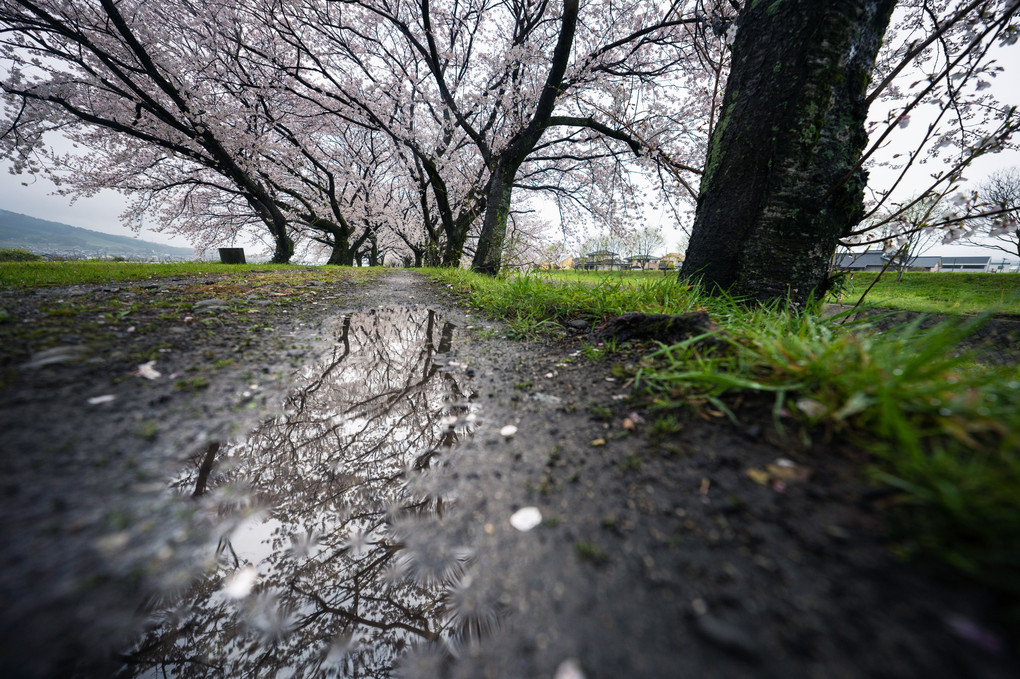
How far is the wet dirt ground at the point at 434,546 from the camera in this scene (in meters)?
0.64

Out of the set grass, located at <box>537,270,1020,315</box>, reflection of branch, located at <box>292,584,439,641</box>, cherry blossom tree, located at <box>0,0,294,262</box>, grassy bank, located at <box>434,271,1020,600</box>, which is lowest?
reflection of branch, located at <box>292,584,439,641</box>

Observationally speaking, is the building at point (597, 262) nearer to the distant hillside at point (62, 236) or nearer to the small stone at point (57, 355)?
the small stone at point (57, 355)

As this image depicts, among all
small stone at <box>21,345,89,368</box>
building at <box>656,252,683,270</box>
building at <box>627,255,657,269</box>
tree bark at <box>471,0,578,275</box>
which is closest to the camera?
small stone at <box>21,345,89,368</box>

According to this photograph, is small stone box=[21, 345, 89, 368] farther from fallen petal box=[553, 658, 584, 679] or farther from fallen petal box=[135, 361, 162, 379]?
fallen petal box=[553, 658, 584, 679]

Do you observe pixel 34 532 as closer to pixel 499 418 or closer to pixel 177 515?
pixel 177 515

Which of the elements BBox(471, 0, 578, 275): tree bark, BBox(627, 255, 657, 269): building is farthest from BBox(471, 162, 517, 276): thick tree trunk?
BBox(627, 255, 657, 269): building

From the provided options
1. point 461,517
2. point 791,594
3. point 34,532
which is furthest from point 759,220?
point 34,532

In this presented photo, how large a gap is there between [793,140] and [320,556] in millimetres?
3701

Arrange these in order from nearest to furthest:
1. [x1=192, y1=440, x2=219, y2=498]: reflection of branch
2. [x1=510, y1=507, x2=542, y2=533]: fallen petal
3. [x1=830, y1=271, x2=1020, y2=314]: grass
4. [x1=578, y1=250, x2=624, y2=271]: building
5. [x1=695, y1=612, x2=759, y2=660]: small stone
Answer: [x1=695, y1=612, x2=759, y2=660]: small stone < [x1=510, y1=507, x2=542, y2=533]: fallen petal < [x1=192, y1=440, x2=219, y2=498]: reflection of branch < [x1=830, y1=271, x2=1020, y2=314]: grass < [x1=578, y1=250, x2=624, y2=271]: building

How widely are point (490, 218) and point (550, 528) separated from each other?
22.6 ft

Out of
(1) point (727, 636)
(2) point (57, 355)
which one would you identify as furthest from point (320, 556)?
(2) point (57, 355)

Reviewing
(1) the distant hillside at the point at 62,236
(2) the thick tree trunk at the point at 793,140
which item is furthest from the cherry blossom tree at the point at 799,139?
(1) the distant hillside at the point at 62,236

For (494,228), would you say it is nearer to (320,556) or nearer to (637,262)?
(637,262)

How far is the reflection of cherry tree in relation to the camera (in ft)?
2.78
